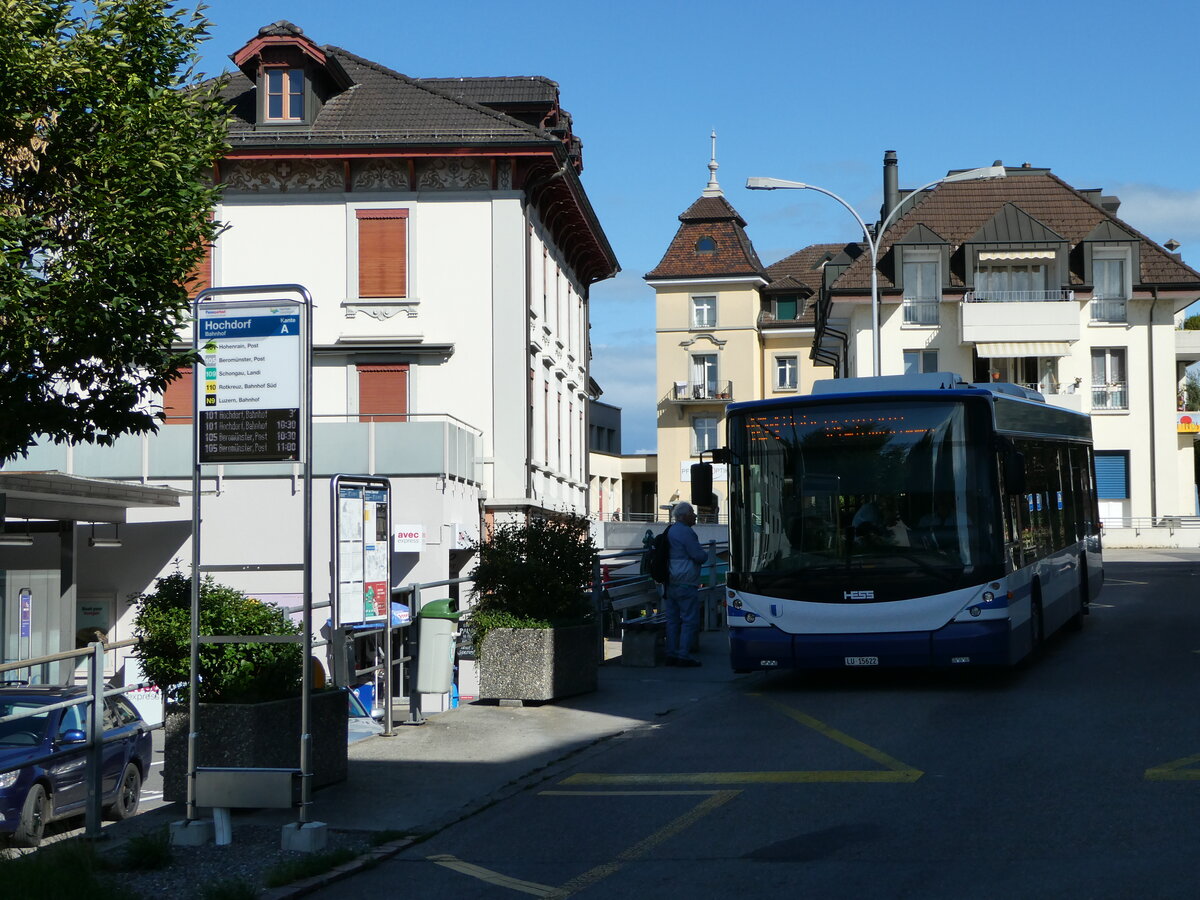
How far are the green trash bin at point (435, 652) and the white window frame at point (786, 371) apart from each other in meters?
72.9

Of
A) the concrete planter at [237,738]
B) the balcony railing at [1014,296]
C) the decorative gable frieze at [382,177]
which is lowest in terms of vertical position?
the concrete planter at [237,738]

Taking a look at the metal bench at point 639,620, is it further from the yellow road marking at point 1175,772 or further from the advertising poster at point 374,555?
the yellow road marking at point 1175,772

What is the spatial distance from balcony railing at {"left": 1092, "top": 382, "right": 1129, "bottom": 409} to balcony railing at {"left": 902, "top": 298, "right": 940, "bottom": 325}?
6.72m

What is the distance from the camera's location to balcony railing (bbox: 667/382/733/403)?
8275cm

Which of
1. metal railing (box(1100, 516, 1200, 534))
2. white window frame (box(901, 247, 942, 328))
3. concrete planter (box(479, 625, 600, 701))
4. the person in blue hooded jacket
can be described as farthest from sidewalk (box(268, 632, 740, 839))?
white window frame (box(901, 247, 942, 328))

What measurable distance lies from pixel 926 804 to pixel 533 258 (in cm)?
2542

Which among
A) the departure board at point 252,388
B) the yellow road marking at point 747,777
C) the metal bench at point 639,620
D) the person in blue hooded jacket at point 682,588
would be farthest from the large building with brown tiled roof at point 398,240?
the departure board at point 252,388

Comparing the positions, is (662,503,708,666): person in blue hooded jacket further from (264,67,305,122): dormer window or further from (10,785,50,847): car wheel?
(264,67,305,122): dormer window

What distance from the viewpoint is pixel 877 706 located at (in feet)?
45.8

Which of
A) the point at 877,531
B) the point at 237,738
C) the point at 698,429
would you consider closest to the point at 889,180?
the point at 698,429

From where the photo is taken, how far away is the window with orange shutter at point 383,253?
32031 millimetres

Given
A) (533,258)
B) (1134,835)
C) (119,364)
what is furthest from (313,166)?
(1134,835)

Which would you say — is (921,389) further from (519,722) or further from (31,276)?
(31,276)

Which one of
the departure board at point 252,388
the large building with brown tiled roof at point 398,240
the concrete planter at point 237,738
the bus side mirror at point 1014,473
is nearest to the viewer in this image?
the departure board at point 252,388
